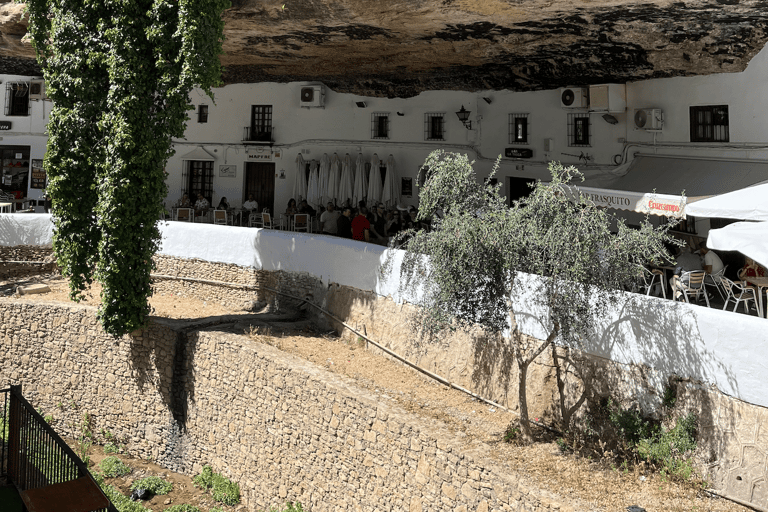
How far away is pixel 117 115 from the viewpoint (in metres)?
13.2

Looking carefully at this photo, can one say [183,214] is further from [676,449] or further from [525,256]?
[676,449]

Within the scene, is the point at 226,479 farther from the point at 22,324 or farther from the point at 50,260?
the point at 50,260

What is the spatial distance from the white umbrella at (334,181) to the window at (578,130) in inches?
269

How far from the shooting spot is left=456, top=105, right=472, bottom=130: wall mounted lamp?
1926 centimetres

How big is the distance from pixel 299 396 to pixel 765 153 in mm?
9366

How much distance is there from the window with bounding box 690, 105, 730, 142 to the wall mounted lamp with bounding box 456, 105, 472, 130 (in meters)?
6.09

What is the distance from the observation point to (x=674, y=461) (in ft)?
28.2

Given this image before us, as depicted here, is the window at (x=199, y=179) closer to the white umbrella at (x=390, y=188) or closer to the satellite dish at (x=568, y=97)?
the white umbrella at (x=390, y=188)

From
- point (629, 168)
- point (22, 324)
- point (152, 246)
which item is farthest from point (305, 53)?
point (22, 324)

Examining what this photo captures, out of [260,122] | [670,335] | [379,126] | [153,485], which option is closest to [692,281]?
[670,335]

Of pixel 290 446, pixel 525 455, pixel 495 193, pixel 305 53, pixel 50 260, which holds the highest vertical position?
pixel 305 53

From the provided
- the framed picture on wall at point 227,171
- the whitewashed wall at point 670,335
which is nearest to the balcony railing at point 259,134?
the framed picture on wall at point 227,171

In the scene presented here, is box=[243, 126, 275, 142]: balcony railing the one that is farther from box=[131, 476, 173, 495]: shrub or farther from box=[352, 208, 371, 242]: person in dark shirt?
box=[131, 476, 173, 495]: shrub

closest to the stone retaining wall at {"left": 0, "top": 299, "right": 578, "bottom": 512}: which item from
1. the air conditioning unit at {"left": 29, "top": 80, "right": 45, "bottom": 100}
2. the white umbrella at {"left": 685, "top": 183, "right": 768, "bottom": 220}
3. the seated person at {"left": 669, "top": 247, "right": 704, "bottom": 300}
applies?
the white umbrella at {"left": 685, "top": 183, "right": 768, "bottom": 220}
